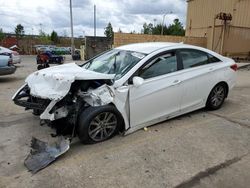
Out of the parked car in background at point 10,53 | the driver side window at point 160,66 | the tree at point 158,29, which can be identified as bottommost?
the parked car in background at point 10,53

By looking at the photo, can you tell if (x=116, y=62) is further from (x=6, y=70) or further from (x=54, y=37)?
(x=54, y=37)

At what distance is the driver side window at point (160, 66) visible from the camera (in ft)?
14.5

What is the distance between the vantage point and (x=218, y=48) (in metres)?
17.1

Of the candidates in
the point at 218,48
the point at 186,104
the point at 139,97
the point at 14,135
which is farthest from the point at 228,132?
the point at 218,48

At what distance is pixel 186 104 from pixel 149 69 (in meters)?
1.13

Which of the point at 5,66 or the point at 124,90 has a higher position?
the point at 124,90

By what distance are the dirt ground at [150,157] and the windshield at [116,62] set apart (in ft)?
3.79

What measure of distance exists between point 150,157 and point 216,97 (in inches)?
106

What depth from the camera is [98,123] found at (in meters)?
4.04

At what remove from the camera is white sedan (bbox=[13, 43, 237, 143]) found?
13.0ft

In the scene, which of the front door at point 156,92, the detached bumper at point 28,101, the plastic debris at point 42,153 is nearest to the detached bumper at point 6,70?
the detached bumper at point 28,101

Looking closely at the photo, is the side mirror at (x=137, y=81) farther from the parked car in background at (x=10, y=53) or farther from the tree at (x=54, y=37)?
the tree at (x=54, y=37)

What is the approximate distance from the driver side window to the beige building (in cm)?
1319

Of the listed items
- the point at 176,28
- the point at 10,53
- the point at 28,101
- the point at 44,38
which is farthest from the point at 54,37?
the point at 28,101
